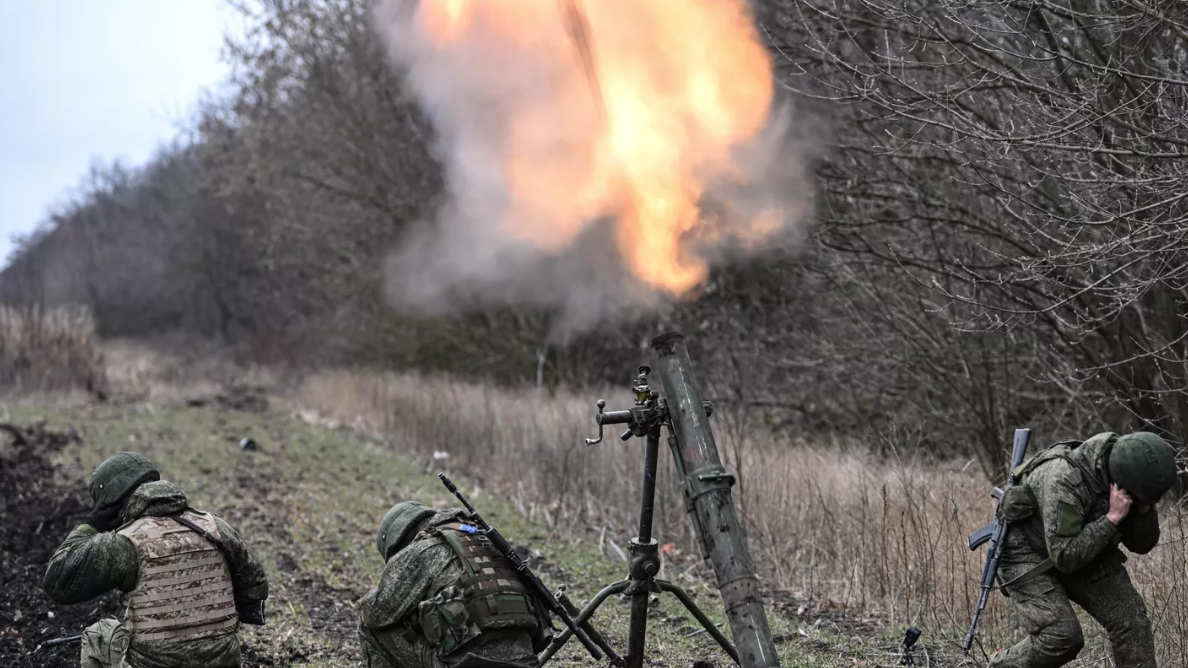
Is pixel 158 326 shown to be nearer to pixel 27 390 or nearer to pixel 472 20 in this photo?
pixel 27 390

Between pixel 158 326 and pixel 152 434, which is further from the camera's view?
pixel 158 326

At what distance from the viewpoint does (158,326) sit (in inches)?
2138

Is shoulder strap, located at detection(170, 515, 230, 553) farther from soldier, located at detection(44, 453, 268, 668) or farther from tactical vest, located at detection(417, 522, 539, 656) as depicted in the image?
tactical vest, located at detection(417, 522, 539, 656)

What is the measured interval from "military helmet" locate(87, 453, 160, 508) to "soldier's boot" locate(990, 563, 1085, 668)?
4670 millimetres

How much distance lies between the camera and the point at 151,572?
4934mm

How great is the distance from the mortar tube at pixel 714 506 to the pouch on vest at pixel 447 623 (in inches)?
48.1

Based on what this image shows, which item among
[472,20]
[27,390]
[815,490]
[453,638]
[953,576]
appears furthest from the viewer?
[27,390]

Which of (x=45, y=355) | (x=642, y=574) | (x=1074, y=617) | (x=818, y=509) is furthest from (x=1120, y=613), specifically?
(x=45, y=355)

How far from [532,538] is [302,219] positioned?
1833 centimetres

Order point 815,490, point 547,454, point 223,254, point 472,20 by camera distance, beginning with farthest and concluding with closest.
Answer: point 223,254, point 547,454, point 472,20, point 815,490

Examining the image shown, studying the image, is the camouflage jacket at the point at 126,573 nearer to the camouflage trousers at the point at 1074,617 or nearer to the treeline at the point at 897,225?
the camouflage trousers at the point at 1074,617

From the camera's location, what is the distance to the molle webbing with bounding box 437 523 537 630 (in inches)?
187

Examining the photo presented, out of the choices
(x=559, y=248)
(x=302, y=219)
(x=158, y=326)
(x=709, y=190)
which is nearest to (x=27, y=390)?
(x=302, y=219)

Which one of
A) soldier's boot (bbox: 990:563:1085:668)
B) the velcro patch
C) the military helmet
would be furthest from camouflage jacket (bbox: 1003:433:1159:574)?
the military helmet
